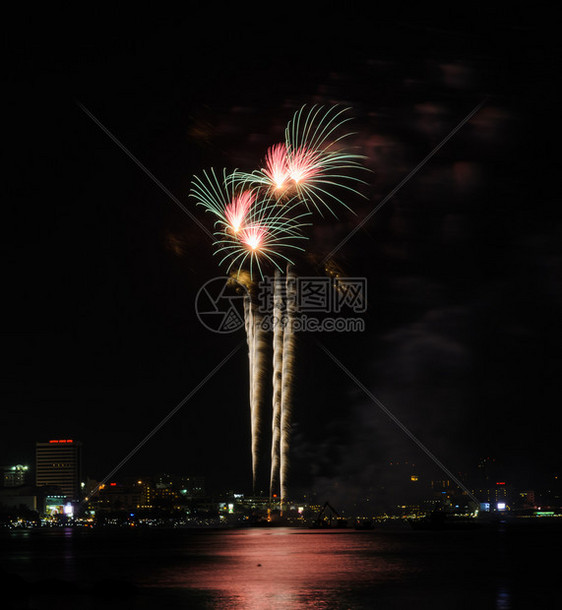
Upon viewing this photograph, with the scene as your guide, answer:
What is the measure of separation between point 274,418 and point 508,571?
78.8 ft

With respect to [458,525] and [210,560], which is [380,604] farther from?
[458,525]

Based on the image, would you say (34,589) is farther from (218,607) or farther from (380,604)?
(380,604)

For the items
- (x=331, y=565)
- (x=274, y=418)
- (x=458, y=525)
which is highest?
(x=274, y=418)

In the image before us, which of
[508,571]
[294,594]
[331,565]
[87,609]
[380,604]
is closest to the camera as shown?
[87,609]

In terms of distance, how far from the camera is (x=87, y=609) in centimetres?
4081

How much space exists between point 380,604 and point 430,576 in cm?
Answer: 1791

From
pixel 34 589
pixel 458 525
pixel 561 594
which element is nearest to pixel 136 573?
pixel 34 589

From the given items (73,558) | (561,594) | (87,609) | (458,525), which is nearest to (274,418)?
(73,558)

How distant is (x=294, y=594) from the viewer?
156 ft

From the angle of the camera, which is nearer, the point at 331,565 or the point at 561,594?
the point at 561,594

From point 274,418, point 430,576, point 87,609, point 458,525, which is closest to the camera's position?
point 87,609

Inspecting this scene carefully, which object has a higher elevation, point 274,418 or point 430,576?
point 274,418

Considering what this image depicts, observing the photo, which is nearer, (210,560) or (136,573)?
(136,573)

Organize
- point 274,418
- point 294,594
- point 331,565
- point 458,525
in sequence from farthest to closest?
1. point 458,525
2. point 274,418
3. point 331,565
4. point 294,594
